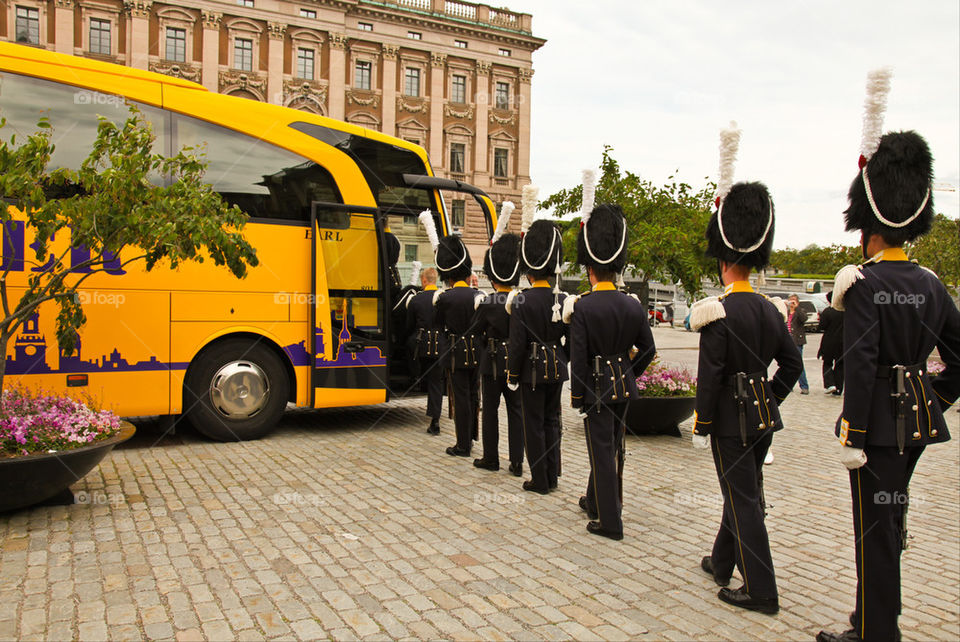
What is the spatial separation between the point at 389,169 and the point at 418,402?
4.17m

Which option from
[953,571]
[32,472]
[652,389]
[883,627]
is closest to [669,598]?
[883,627]

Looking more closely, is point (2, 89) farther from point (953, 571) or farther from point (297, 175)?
point (953, 571)

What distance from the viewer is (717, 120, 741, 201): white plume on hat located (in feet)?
15.4

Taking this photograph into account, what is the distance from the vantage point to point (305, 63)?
4812 centimetres

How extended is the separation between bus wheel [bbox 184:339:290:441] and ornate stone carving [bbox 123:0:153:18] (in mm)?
42678

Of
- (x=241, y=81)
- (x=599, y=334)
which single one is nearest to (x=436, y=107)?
(x=241, y=81)

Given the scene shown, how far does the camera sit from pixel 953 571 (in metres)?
5.04

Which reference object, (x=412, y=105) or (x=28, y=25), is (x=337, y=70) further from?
(x=28, y=25)

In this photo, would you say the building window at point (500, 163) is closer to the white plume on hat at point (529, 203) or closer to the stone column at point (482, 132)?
the stone column at point (482, 132)

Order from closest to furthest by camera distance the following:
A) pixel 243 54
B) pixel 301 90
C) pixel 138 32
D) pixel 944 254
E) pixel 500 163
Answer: pixel 944 254 → pixel 138 32 → pixel 243 54 → pixel 301 90 → pixel 500 163

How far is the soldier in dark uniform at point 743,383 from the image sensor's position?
4289 mm

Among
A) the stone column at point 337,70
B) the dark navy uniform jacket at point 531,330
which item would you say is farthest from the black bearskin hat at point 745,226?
the stone column at point 337,70

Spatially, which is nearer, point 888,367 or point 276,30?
point 888,367

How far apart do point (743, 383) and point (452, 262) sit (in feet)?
15.6
